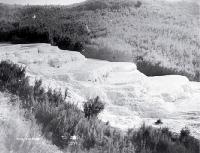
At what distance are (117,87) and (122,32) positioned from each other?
23.4 feet

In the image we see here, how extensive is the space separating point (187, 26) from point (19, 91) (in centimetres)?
1580

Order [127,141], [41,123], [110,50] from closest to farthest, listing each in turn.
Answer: [41,123] → [127,141] → [110,50]

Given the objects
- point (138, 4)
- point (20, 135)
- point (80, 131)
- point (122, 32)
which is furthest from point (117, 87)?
point (138, 4)

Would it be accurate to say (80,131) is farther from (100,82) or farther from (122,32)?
(122,32)

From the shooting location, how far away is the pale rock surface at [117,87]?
26.4 feet

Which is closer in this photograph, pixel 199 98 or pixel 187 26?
pixel 199 98

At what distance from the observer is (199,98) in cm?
982

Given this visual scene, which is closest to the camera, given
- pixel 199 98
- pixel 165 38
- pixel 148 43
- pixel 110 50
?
pixel 199 98

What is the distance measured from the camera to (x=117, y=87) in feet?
29.9

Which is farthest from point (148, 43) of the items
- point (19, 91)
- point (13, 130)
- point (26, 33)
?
point (13, 130)

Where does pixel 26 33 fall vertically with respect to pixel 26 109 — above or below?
below

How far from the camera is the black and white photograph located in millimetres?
5023

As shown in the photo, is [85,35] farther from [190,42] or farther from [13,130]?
[13,130]

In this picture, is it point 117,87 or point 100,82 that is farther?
point 100,82
